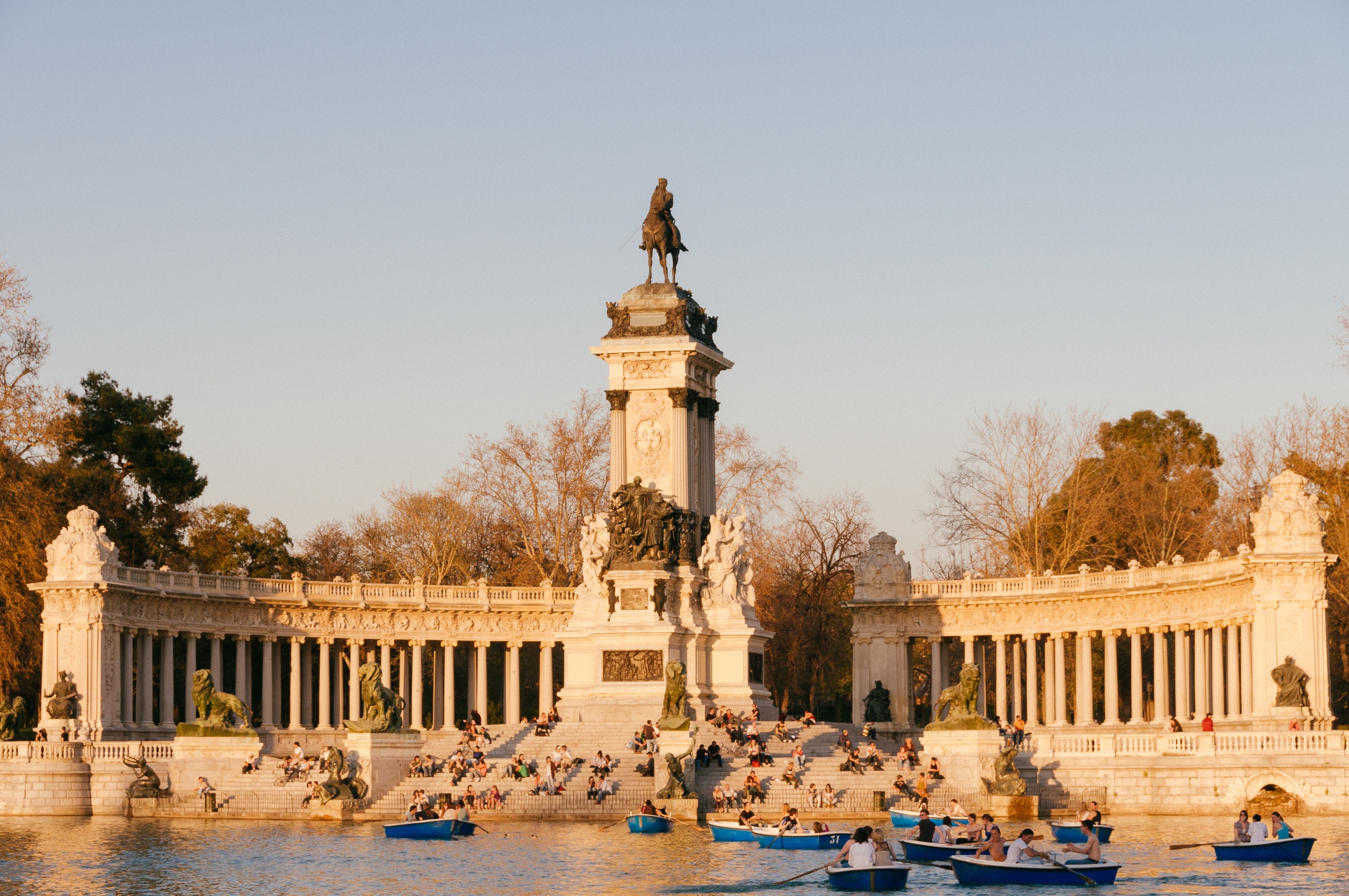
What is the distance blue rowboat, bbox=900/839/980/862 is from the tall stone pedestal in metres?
18.6

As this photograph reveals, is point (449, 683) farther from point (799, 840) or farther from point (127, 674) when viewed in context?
point (799, 840)

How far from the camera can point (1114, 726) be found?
7319 cm

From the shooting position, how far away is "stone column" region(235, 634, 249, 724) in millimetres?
76750

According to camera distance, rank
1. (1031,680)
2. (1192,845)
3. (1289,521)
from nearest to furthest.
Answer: (1192,845)
(1289,521)
(1031,680)

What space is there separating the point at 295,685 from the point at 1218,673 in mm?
31874

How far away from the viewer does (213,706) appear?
60531 millimetres

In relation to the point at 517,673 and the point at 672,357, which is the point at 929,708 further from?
the point at 672,357

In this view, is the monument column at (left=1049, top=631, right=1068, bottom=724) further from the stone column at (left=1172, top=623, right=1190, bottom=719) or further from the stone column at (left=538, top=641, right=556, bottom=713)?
the stone column at (left=538, top=641, right=556, bottom=713)

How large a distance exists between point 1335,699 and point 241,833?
44.4 meters

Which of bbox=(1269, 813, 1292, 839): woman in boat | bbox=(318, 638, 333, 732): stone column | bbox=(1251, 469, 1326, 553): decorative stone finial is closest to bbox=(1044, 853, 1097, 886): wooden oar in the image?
bbox=(1269, 813, 1292, 839): woman in boat

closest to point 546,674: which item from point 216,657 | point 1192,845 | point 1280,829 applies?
point 216,657

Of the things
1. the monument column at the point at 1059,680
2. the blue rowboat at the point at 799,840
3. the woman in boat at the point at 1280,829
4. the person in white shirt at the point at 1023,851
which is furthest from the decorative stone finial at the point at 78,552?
the woman in boat at the point at 1280,829

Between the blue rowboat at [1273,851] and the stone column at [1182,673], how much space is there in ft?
105

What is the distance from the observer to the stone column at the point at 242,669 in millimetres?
76750
